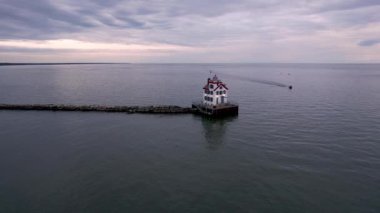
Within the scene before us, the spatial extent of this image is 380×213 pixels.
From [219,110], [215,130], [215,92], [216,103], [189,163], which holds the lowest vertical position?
[189,163]

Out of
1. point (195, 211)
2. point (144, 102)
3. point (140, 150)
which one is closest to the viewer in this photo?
point (195, 211)

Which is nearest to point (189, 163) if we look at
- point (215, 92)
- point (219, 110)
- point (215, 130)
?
point (215, 130)

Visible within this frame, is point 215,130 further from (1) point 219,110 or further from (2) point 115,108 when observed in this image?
(2) point 115,108

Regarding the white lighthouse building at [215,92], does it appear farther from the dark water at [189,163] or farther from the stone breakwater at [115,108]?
the dark water at [189,163]

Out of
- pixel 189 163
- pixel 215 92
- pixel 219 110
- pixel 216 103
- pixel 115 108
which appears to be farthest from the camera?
pixel 115 108

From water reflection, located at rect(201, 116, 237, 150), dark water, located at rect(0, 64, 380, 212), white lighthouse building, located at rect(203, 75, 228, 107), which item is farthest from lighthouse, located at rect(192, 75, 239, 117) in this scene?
dark water, located at rect(0, 64, 380, 212)

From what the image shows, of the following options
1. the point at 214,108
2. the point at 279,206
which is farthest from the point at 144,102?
the point at 279,206

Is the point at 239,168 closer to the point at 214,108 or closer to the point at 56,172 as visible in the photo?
the point at 56,172

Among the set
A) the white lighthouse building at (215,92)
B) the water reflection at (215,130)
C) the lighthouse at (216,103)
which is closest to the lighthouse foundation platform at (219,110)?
the lighthouse at (216,103)
